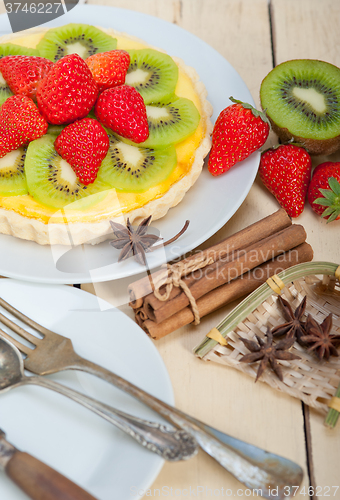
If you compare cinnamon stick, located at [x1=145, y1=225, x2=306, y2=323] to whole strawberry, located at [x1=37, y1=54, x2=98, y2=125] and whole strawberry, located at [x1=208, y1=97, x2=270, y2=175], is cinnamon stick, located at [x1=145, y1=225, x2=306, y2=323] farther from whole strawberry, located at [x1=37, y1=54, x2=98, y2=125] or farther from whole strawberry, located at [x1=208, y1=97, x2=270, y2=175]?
whole strawberry, located at [x1=37, y1=54, x2=98, y2=125]

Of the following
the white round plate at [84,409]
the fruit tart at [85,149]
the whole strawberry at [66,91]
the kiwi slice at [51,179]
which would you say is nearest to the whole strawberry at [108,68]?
the fruit tart at [85,149]

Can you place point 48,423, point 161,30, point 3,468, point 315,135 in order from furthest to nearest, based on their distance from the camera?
point 161,30 → point 315,135 → point 48,423 → point 3,468

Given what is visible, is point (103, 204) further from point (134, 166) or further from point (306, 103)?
point (306, 103)

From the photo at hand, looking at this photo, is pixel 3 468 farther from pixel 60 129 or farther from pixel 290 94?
pixel 290 94

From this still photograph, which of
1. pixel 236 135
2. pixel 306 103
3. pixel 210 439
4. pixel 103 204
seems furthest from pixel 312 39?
pixel 210 439

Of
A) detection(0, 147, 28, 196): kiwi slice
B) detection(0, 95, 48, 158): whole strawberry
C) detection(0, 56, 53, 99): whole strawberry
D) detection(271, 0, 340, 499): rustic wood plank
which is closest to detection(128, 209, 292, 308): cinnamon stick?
detection(271, 0, 340, 499): rustic wood plank

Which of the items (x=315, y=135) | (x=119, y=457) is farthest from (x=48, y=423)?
(x=315, y=135)
